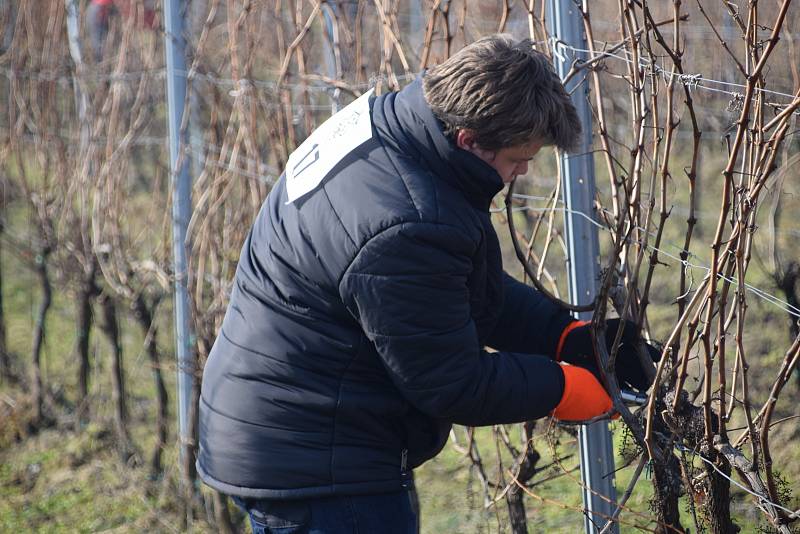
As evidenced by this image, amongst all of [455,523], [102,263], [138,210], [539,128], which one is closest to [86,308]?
[102,263]

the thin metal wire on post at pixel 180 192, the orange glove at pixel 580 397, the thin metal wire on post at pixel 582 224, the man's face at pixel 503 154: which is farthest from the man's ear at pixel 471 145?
the thin metal wire on post at pixel 180 192

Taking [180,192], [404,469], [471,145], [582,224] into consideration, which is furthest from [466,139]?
[180,192]

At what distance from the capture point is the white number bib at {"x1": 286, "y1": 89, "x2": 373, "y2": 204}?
71.2 inches

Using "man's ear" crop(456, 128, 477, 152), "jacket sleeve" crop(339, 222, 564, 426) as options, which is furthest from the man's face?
"jacket sleeve" crop(339, 222, 564, 426)

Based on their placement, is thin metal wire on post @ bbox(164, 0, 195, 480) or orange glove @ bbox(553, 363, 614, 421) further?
thin metal wire on post @ bbox(164, 0, 195, 480)

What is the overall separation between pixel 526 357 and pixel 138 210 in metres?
3.30

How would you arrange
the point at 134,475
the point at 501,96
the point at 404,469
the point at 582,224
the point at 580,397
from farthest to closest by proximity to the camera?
the point at 134,475, the point at 582,224, the point at 404,469, the point at 580,397, the point at 501,96

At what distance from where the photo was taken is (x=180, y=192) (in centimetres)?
338

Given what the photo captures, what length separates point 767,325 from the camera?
13.8 ft

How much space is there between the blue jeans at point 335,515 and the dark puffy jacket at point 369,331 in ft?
0.14

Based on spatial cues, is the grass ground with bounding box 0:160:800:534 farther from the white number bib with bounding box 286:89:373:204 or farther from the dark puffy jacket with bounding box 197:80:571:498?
the white number bib with bounding box 286:89:373:204

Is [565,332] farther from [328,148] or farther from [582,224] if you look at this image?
[328,148]

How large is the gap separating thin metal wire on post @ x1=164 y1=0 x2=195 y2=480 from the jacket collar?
1.73 meters

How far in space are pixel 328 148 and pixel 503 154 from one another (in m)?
0.36
